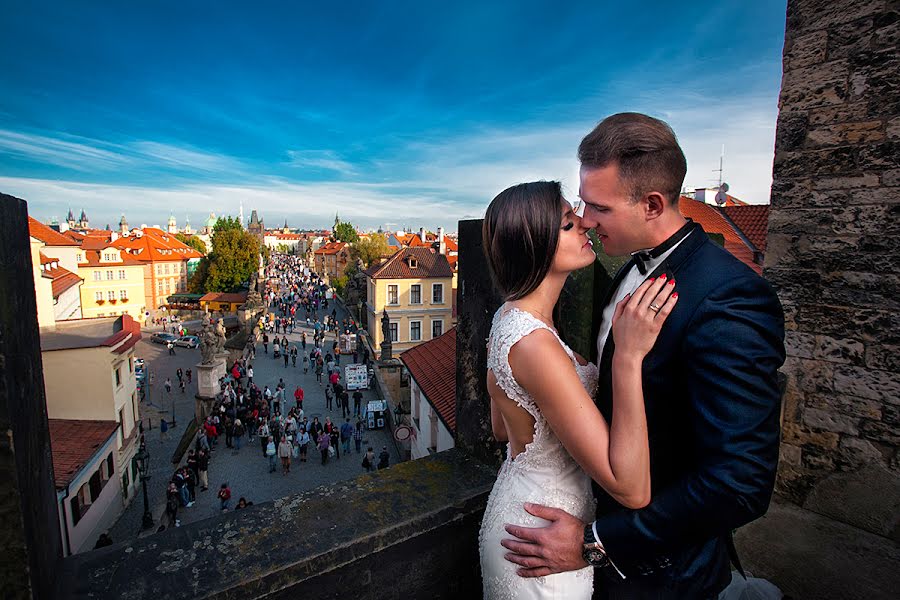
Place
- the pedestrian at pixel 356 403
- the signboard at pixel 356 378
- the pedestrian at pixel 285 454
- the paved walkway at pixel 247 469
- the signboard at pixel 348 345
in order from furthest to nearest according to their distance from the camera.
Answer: the signboard at pixel 348 345 → the signboard at pixel 356 378 → the pedestrian at pixel 356 403 → the pedestrian at pixel 285 454 → the paved walkway at pixel 247 469

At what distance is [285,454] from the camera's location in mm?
14414

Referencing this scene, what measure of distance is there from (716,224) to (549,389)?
56.8 feet

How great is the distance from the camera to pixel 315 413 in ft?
66.3

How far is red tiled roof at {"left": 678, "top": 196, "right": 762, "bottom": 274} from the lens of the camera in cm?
1466

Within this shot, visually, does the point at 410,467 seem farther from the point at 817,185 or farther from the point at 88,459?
the point at 88,459

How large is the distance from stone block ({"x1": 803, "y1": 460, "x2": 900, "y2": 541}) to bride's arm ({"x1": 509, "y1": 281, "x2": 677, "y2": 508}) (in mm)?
2751

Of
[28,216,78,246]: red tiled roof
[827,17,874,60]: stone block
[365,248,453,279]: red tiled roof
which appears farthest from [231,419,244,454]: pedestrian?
[28,216,78,246]: red tiled roof

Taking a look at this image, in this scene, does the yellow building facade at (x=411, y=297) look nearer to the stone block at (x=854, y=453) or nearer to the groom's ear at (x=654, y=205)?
the stone block at (x=854, y=453)

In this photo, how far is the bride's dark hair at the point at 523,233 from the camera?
151 cm

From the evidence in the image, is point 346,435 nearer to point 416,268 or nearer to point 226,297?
point 416,268

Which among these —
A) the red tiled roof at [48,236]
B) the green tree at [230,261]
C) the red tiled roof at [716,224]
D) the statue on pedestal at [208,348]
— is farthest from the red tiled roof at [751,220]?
the green tree at [230,261]

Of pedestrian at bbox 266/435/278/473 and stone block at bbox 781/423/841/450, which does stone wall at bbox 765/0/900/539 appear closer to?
stone block at bbox 781/423/841/450

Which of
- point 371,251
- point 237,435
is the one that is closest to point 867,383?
point 237,435

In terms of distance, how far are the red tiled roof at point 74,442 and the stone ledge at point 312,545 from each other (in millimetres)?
11527
